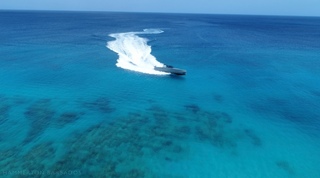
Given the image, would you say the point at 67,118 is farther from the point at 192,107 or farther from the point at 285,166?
the point at 285,166

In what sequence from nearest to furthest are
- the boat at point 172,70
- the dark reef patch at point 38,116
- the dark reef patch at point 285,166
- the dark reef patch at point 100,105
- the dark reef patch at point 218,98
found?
the dark reef patch at point 285,166 → the dark reef patch at point 38,116 → the dark reef patch at point 100,105 → the dark reef patch at point 218,98 → the boat at point 172,70

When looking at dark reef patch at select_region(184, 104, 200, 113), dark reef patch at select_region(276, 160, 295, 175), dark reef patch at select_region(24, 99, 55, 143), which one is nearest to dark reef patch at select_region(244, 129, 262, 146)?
dark reef patch at select_region(276, 160, 295, 175)

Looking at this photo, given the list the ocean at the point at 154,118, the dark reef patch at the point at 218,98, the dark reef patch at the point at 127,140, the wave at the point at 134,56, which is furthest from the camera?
the wave at the point at 134,56

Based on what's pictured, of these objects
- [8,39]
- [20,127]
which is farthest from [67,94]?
[8,39]

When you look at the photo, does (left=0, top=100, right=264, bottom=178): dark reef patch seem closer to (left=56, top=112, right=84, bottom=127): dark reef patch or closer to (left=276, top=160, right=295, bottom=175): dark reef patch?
(left=56, top=112, right=84, bottom=127): dark reef patch

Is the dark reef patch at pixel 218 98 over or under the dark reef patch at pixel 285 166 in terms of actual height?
over

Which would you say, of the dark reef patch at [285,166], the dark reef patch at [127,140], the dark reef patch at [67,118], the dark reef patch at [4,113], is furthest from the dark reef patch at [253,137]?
the dark reef patch at [4,113]

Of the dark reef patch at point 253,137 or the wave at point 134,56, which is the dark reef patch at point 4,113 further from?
the dark reef patch at point 253,137

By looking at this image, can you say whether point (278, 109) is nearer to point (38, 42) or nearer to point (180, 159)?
point (180, 159)

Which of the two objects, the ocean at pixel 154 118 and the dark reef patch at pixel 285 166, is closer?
the dark reef patch at pixel 285 166

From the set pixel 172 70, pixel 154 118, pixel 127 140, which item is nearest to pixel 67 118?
pixel 127 140
